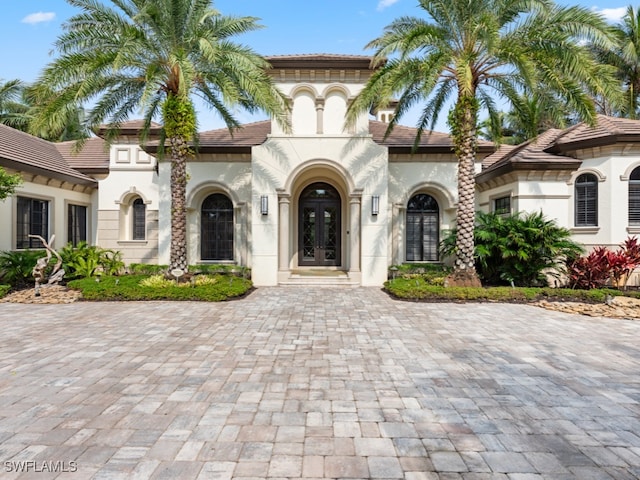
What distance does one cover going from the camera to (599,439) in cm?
333

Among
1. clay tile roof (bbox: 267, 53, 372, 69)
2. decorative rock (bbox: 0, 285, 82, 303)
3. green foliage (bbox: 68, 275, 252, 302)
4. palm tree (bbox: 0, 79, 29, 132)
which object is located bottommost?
decorative rock (bbox: 0, 285, 82, 303)

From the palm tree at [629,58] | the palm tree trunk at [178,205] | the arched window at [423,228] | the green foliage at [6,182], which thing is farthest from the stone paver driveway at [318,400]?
the palm tree at [629,58]

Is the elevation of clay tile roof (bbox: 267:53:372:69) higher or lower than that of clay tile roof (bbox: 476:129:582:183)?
higher

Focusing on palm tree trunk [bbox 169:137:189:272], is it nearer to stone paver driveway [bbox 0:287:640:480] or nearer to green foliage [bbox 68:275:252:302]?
green foliage [bbox 68:275:252:302]

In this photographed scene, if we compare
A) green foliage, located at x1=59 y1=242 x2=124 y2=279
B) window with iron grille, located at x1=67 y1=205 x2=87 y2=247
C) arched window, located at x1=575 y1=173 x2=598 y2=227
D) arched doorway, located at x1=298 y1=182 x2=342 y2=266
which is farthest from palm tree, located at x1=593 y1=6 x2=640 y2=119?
window with iron grille, located at x1=67 y1=205 x2=87 y2=247

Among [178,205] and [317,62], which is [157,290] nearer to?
[178,205]

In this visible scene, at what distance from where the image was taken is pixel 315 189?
15.8m

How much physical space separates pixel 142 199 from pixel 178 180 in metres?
6.64

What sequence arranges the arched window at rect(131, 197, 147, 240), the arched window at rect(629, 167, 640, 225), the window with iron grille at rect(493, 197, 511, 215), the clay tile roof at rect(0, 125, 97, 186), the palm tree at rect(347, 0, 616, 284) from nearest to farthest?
1. the palm tree at rect(347, 0, 616, 284)
2. the arched window at rect(629, 167, 640, 225)
3. the clay tile roof at rect(0, 125, 97, 186)
4. the window with iron grille at rect(493, 197, 511, 215)
5. the arched window at rect(131, 197, 147, 240)

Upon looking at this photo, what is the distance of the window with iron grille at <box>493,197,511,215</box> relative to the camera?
13938 millimetres

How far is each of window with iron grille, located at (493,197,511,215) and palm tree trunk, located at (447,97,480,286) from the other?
3.60 meters

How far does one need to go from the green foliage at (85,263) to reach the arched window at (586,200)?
18.0 metres

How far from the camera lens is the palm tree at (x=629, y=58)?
2172 cm

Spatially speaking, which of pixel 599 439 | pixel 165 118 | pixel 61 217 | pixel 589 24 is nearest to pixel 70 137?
pixel 61 217
